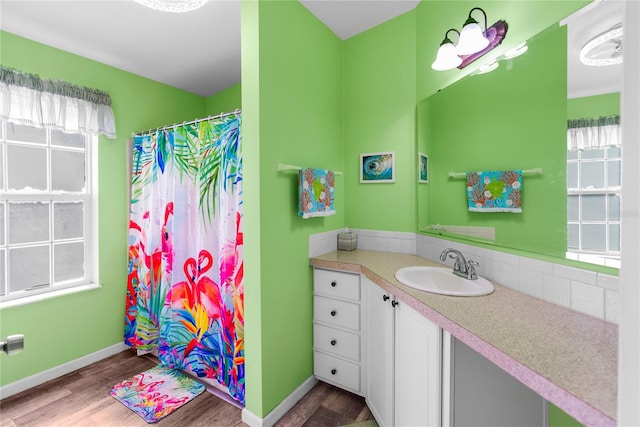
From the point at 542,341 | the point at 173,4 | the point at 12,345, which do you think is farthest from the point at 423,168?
the point at 12,345

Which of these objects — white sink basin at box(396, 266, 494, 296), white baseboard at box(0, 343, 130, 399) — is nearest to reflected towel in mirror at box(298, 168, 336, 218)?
white sink basin at box(396, 266, 494, 296)

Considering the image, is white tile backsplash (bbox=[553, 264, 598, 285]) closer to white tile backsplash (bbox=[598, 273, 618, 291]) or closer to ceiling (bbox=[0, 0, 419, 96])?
white tile backsplash (bbox=[598, 273, 618, 291])

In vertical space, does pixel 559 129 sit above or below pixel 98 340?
above

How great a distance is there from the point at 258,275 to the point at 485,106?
1.55m

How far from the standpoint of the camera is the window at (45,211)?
→ 2.04 meters

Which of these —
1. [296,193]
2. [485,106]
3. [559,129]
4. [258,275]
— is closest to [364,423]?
[258,275]

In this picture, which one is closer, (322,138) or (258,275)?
(258,275)

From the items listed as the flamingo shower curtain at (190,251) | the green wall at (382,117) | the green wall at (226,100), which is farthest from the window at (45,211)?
the green wall at (382,117)

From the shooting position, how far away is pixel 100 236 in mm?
2432

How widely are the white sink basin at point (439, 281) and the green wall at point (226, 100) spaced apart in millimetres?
2364

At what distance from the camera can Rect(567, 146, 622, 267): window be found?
0.91m

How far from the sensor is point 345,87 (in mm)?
2373

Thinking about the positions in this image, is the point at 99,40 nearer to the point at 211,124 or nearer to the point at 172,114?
the point at 172,114

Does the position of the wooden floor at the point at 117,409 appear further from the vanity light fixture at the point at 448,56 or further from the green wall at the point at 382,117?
the vanity light fixture at the point at 448,56
